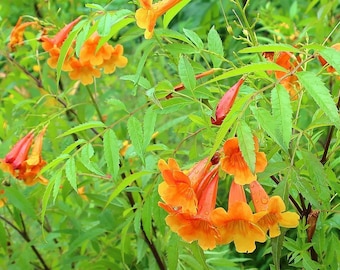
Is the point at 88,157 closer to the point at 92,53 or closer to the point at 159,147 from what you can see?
the point at 159,147

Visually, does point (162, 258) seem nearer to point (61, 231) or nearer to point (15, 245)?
point (61, 231)

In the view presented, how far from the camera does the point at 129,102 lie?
3.38 m

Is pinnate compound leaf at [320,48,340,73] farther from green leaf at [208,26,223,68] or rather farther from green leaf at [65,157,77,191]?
green leaf at [65,157,77,191]

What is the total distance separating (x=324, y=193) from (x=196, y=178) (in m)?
0.27

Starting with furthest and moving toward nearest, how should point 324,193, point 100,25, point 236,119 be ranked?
point 100,25
point 324,193
point 236,119

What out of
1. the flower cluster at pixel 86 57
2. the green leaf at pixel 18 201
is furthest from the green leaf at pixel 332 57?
the green leaf at pixel 18 201

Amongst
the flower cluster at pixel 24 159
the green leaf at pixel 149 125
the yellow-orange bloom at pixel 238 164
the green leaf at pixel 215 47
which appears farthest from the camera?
the flower cluster at pixel 24 159

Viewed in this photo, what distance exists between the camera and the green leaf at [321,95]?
1.05m

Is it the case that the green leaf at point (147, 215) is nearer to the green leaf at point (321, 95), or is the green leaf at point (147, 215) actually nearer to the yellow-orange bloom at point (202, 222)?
the yellow-orange bloom at point (202, 222)

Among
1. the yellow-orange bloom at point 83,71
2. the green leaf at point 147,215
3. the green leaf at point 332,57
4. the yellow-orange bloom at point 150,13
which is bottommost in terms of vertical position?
the green leaf at point 147,215

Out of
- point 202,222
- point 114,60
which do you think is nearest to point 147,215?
point 202,222

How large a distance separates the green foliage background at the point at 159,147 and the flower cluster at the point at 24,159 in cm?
7

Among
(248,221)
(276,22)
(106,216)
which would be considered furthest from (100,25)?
(276,22)

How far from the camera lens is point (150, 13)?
4.54ft
